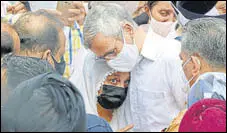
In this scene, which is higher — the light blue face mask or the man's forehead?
the man's forehead

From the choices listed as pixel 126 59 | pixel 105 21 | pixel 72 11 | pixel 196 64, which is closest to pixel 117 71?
pixel 126 59

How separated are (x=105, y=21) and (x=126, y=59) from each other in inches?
10.3

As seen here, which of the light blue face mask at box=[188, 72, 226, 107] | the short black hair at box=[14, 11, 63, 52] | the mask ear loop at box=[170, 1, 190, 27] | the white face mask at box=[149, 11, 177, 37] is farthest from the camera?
the white face mask at box=[149, 11, 177, 37]

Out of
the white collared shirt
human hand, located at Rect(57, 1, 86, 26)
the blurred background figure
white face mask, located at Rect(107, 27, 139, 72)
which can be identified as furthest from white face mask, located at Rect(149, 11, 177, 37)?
the blurred background figure

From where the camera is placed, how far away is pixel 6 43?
2.58 m

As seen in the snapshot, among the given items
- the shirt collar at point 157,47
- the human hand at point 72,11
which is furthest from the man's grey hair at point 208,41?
the human hand at point 72,11

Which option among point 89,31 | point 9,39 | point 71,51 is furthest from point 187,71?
point 71,51

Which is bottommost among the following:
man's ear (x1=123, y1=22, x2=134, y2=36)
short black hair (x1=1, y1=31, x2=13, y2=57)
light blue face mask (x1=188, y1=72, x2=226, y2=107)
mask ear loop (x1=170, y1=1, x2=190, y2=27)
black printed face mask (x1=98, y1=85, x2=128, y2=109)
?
black printed face mask (x1=98, y1=85, x2=128, y2=109)

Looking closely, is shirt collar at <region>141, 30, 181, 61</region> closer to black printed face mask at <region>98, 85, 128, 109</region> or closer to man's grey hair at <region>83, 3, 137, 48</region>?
man's grey hair at <region>83, 3, 137, 48</region>

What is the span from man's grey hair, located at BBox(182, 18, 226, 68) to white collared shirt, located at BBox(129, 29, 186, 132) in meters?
0.43

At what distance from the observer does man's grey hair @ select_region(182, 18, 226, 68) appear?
2529 mm

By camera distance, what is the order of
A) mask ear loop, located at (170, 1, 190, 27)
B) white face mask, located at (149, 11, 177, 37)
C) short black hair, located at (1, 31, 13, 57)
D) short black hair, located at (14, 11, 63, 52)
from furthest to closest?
1. white face mask, located at (149, 11, 177, 37)
2. mask ear loop, located at (170, 1, 190, 27)
3. short black hair, located at (14, 11, 63, 52)
4. short black hair, located at (1, 31, 13, 57)

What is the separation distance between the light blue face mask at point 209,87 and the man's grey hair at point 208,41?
0.09 m

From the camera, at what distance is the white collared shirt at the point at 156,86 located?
308 centimetres
